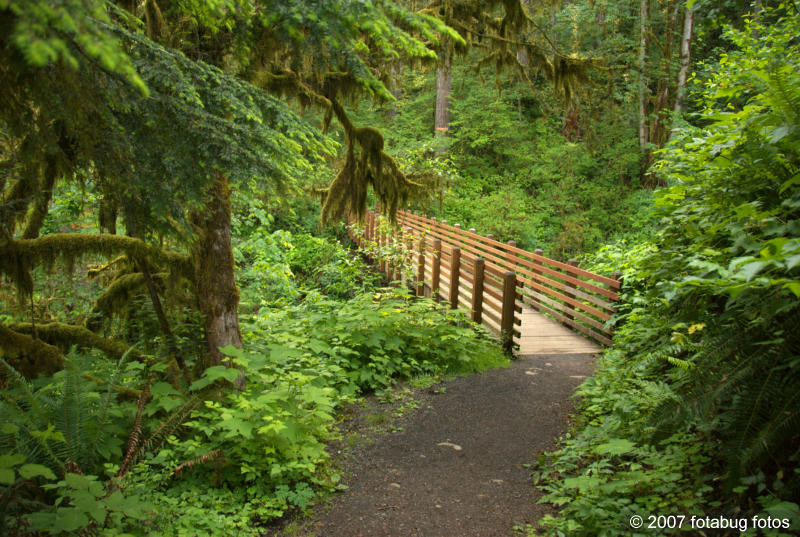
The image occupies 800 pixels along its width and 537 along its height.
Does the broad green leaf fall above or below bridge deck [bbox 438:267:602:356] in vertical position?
above

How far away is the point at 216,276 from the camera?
448 centimetres

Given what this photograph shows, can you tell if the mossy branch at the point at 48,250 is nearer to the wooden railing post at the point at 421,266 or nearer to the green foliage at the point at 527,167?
→ the wooden railing post at the point at 421,266

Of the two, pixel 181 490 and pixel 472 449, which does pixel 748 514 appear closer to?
pixel 472 449

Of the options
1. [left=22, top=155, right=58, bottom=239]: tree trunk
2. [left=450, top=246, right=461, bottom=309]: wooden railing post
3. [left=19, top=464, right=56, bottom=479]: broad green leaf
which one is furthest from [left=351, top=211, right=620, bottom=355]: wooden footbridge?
[left=19, top=464, right=56, bottom=479]: broad green leaf

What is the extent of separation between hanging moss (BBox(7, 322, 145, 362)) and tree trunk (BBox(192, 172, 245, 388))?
69cm

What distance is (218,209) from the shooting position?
434cm

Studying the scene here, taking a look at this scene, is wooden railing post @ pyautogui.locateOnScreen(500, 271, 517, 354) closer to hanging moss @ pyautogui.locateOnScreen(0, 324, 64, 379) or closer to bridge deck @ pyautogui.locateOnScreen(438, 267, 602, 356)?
bridge deck @ pyautogui.locateOnScreen(438, 267, 602, 356)

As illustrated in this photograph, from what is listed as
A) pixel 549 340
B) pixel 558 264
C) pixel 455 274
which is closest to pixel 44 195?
pixel 455 274

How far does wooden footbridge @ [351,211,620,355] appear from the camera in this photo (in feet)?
25.0

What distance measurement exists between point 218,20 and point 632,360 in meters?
4.77

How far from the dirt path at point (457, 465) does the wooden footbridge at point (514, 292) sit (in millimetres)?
1429

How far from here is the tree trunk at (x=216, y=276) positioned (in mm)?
4336

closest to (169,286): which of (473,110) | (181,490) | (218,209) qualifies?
(218,209)

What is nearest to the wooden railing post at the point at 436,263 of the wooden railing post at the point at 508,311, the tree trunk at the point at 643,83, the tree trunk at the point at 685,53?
the wooden railing post at the point at 508,311
